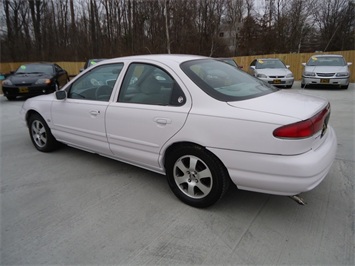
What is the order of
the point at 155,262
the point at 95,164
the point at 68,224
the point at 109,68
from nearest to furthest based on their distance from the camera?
the point at 155,262
the point at 68,224
the point at 109,68
the point at 95,164

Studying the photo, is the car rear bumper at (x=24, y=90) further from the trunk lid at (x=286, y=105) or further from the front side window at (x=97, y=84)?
the trunk lid at (x=286, y=105)

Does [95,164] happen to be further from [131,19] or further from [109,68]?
[131,19]

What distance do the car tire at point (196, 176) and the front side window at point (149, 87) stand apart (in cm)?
51

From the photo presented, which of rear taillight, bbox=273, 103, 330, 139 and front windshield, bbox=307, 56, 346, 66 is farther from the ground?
front windshield, bbox=307, 56, 346, 66

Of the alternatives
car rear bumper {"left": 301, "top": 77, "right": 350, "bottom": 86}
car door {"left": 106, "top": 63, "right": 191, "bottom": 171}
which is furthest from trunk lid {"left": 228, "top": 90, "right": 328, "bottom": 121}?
car rear bumper {"left": 301, "top": 77, "right": 350, "bottom": 86}

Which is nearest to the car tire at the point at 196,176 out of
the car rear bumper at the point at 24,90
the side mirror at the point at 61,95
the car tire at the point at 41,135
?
the side mirror at the point at 61,95

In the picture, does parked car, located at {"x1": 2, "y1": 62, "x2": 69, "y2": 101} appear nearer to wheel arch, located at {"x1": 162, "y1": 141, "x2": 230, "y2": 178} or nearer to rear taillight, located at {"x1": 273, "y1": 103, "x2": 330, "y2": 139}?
wheel arch, located at {"x1": 162, "y1": 141, "x2": 230, "y2": 178}

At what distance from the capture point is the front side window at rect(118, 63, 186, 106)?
8.87 ft

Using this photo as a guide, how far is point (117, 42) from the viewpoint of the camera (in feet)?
89.9

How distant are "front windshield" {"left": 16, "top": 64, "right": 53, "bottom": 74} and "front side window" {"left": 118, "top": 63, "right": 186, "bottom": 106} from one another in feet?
29.5

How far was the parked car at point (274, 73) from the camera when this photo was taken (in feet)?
38.0

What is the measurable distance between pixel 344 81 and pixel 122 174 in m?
10.9

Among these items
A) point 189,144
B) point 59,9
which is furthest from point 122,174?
point 59,9

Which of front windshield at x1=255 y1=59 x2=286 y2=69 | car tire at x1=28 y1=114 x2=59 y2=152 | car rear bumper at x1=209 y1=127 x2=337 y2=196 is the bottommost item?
car tire at x1=28 y1=114 x2=59 y2=152
